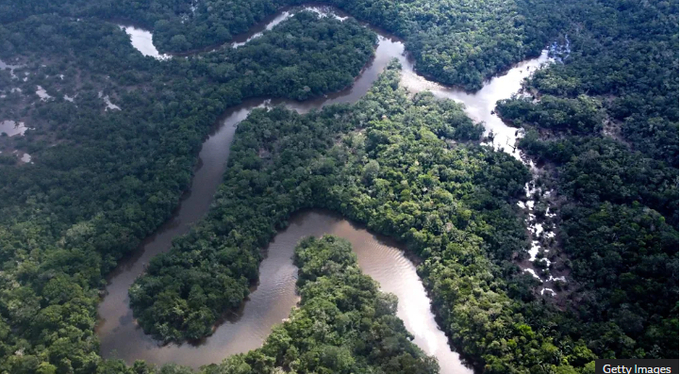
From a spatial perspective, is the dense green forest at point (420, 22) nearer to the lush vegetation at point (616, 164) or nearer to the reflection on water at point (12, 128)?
the lush vegetation at point (616, 164)

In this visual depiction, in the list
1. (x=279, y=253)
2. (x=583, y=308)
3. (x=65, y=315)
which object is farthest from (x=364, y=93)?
(x=65, y=315)

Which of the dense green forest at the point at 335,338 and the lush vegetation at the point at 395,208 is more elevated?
the lush vegetation at the point at 395,208

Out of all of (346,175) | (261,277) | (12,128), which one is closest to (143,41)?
(12,128)

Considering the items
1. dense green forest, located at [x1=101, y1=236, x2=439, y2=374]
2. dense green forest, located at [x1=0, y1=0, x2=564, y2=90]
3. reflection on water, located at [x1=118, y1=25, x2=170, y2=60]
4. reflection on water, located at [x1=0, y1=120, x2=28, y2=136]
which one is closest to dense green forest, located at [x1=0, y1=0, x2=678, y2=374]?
dense green forest, located at [x1=101, y1=236, x2=439, y2=374]

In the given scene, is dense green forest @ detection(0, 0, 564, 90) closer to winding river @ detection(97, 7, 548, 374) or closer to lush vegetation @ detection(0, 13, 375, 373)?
lush vegetation @ detection(0, 13, 375, 373)

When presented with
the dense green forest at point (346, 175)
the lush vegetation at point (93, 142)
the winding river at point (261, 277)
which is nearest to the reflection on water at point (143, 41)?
the dense green forest at point (346, 175)
